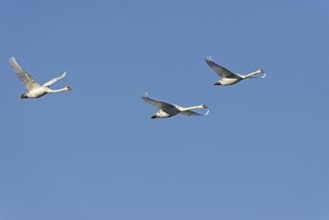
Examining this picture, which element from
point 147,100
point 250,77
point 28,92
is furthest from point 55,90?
point 250,77

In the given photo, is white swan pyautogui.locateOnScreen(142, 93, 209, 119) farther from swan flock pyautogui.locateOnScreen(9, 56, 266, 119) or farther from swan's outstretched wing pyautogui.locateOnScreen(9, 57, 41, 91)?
swan's outstretched wing pyautogui.locateOnScreen(9, 57, 41, 91)

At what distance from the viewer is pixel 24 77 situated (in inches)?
5281

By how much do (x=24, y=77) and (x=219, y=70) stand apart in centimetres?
2137

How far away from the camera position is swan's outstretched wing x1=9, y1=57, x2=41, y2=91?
133500 mm

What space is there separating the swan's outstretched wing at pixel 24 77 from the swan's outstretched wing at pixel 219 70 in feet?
61.5

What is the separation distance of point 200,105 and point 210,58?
5.30 metres

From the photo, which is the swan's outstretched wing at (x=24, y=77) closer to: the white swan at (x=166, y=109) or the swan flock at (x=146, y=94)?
the swan flock at (x=146, y=94)

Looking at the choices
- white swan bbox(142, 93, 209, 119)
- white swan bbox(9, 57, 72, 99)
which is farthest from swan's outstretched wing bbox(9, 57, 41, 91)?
white swan bbox(142, 93, 209, 119)

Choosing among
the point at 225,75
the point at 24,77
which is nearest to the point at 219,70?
the point at 225,75

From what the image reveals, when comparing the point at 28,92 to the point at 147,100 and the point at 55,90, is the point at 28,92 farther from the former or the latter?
the point at 147,100

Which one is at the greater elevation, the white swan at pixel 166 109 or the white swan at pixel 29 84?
the white swan at pixel 29 84

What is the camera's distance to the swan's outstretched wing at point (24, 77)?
134 meters

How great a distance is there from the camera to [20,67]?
133625mm

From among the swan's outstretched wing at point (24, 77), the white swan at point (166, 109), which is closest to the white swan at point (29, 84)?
the swan's outstretched wing at point (24, 77)
